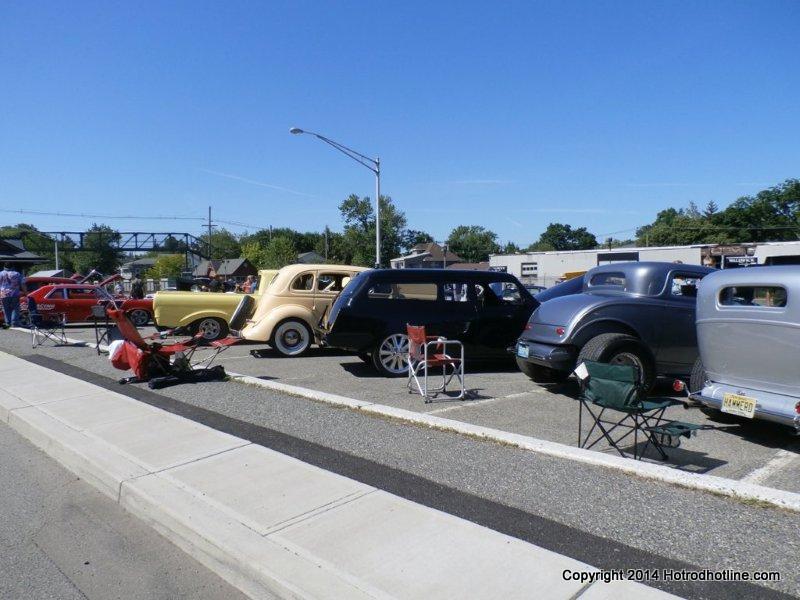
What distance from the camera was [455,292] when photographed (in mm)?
9859

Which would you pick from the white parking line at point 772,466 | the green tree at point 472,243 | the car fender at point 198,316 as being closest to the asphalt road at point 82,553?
the white parking line at point 772,466

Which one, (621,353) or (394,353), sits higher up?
(621,353)

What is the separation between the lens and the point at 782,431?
6.11 metres

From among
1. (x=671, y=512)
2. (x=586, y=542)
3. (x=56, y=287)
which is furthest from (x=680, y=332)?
(x=56, y=287)

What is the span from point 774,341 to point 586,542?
10.2 ft

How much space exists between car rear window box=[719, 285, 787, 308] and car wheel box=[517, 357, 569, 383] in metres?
2.71

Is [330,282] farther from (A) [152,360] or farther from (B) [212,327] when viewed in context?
(A) [152,360]

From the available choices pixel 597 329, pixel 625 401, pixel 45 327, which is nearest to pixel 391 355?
pixel 597 329

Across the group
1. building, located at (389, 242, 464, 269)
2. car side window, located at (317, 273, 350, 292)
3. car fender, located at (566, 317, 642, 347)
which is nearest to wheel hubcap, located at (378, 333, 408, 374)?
car fender, located at (566, 317, 642, 347)

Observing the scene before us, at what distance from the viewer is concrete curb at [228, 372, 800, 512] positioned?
4105mm

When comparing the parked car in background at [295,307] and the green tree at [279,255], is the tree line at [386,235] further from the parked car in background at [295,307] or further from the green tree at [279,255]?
the parked car in background at [295,307]

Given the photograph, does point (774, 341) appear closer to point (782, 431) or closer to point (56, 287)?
point (782, 431)

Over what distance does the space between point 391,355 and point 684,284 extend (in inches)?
176

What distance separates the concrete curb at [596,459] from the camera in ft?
13.5
